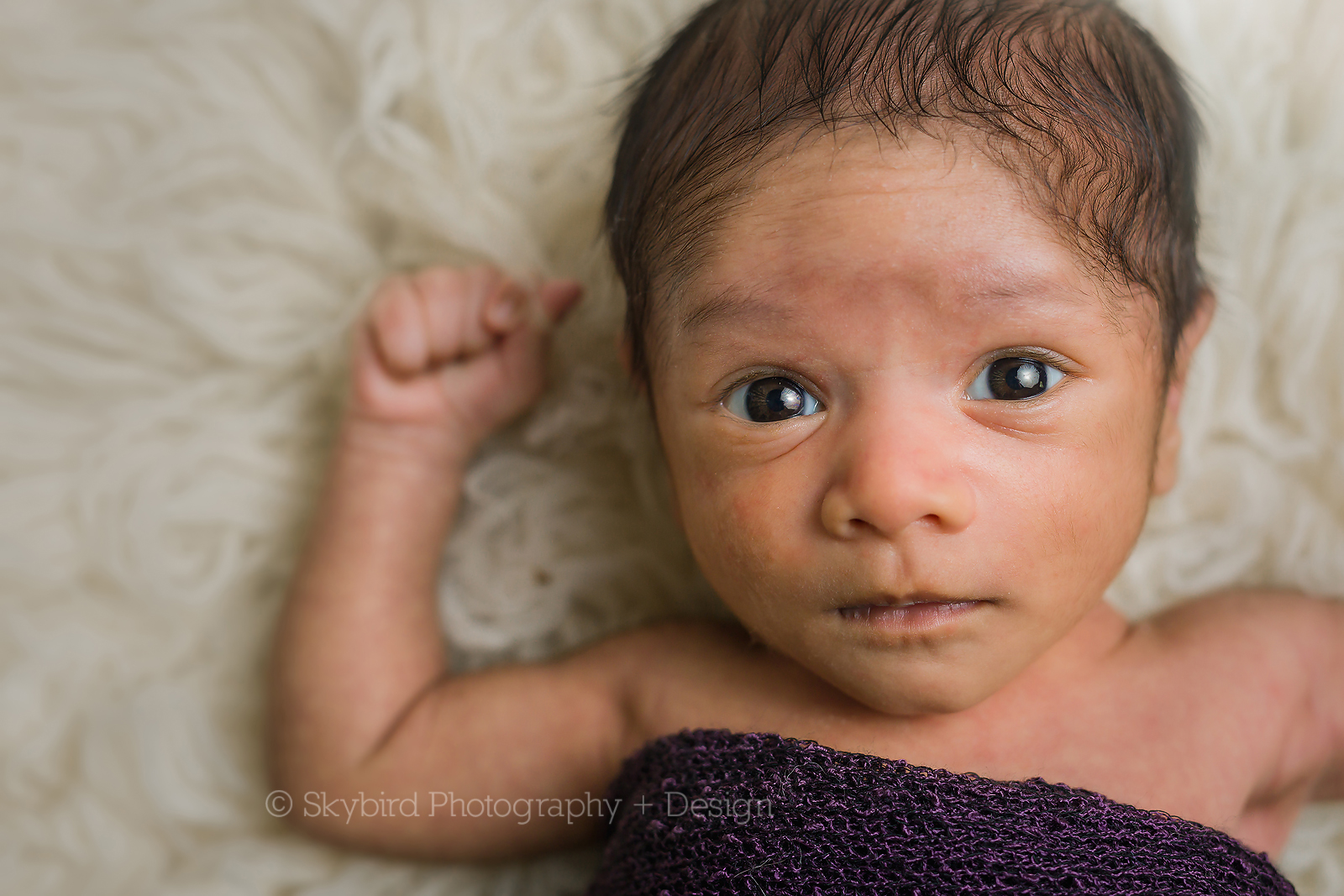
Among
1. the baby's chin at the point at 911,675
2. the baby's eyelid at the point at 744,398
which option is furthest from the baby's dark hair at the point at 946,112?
the baby's chin at the point at 911,675

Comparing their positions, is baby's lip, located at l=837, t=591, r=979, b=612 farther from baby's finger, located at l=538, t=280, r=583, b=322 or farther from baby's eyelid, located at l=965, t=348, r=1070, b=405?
baby's finger, located at l=538, t=280, r=583, b=322

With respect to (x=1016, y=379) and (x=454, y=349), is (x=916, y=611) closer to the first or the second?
(x=1016, y=379)

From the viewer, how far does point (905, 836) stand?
892mm

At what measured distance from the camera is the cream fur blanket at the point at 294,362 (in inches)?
47.9

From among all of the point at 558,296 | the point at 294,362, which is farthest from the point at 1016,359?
the point at 294,362

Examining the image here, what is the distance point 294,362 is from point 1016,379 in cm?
87

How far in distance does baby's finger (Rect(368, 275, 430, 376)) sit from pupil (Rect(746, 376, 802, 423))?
0.45 m

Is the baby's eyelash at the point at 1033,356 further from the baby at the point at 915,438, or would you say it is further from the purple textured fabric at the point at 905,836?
the purple textured fabric at the point at 905,836

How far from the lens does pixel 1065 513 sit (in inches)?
34.1

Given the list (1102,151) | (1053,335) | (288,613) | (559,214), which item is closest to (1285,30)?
(1102,151)

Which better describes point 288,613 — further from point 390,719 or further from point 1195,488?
point 1195,488

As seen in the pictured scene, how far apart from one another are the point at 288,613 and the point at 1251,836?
1.07 m

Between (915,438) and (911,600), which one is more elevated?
(915,438)

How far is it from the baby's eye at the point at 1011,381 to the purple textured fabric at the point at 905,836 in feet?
1.06
